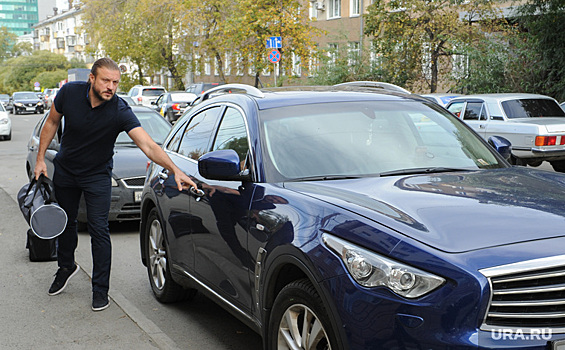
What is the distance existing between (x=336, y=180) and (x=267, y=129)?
629 millimetres

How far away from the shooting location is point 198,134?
5410 mm

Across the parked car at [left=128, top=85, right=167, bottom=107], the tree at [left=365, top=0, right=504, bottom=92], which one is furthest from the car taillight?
the parked car at [left=128, top=85, right=167, bottom=107]

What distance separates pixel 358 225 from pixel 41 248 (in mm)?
5001

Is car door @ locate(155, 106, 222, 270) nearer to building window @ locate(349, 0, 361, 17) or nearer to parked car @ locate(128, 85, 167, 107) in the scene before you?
parked car @ locate(128, 85, 167, 107)

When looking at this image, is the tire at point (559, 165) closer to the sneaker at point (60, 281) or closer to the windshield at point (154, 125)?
the windshield at point (154, 125)

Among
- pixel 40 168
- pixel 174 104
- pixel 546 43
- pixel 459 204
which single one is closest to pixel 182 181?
pixel 40 168

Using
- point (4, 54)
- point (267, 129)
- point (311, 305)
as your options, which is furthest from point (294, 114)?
point (4, 54)

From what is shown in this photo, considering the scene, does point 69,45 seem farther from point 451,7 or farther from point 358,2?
point 451,7

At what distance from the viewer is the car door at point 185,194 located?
4992mm

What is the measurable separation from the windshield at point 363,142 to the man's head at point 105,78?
1.48 m

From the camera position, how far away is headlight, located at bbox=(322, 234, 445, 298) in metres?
2.80

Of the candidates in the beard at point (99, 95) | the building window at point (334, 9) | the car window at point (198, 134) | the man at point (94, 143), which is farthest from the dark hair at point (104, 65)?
the building window at point (334, 9)

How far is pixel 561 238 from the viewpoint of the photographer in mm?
2865

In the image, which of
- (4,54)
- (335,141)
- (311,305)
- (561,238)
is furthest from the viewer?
(4,54)
